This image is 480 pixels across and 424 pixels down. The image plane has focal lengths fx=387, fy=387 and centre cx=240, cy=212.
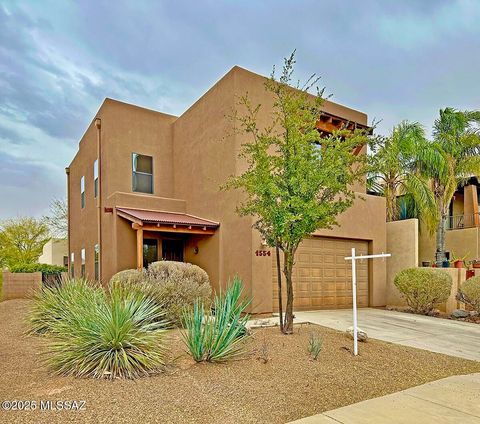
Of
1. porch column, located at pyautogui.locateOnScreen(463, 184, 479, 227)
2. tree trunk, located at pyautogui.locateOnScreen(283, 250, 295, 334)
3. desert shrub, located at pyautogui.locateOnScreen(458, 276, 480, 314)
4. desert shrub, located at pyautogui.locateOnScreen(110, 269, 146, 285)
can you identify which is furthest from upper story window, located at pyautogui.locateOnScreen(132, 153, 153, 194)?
porch column, located at pyautogui.locateOnScreen(463, 184, 479, 227)

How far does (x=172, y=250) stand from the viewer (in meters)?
14.5

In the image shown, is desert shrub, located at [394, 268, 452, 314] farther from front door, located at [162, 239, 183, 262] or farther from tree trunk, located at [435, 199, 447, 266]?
front door, located at [162, 239, 183, 262]

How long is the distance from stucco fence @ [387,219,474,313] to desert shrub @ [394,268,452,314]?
4.17ft

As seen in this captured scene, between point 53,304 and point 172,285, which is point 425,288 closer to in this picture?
point 172,285

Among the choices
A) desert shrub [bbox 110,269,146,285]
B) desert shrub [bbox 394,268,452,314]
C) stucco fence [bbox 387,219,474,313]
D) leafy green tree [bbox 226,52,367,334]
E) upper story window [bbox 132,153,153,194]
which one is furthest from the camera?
upper story window [bbox 132,153,153,194]

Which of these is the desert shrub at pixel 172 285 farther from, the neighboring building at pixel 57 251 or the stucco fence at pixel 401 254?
the neighboring building at pixel 57 251

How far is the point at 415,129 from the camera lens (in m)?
16.7

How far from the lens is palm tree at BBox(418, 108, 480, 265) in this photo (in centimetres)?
1565

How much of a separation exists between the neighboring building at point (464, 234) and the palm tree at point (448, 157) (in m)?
1.93

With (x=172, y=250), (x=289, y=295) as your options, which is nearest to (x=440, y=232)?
A: (x=172, y=250)

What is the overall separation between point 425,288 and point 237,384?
9.06 meters

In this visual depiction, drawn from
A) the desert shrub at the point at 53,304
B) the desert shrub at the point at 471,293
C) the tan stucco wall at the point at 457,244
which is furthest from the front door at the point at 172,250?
the tan stucco wall at the point at 457,244

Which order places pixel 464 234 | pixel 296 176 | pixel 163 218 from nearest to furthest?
pixel 296 176
pixel 163 218
pixel 464 234

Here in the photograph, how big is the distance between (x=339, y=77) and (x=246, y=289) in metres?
9.06
